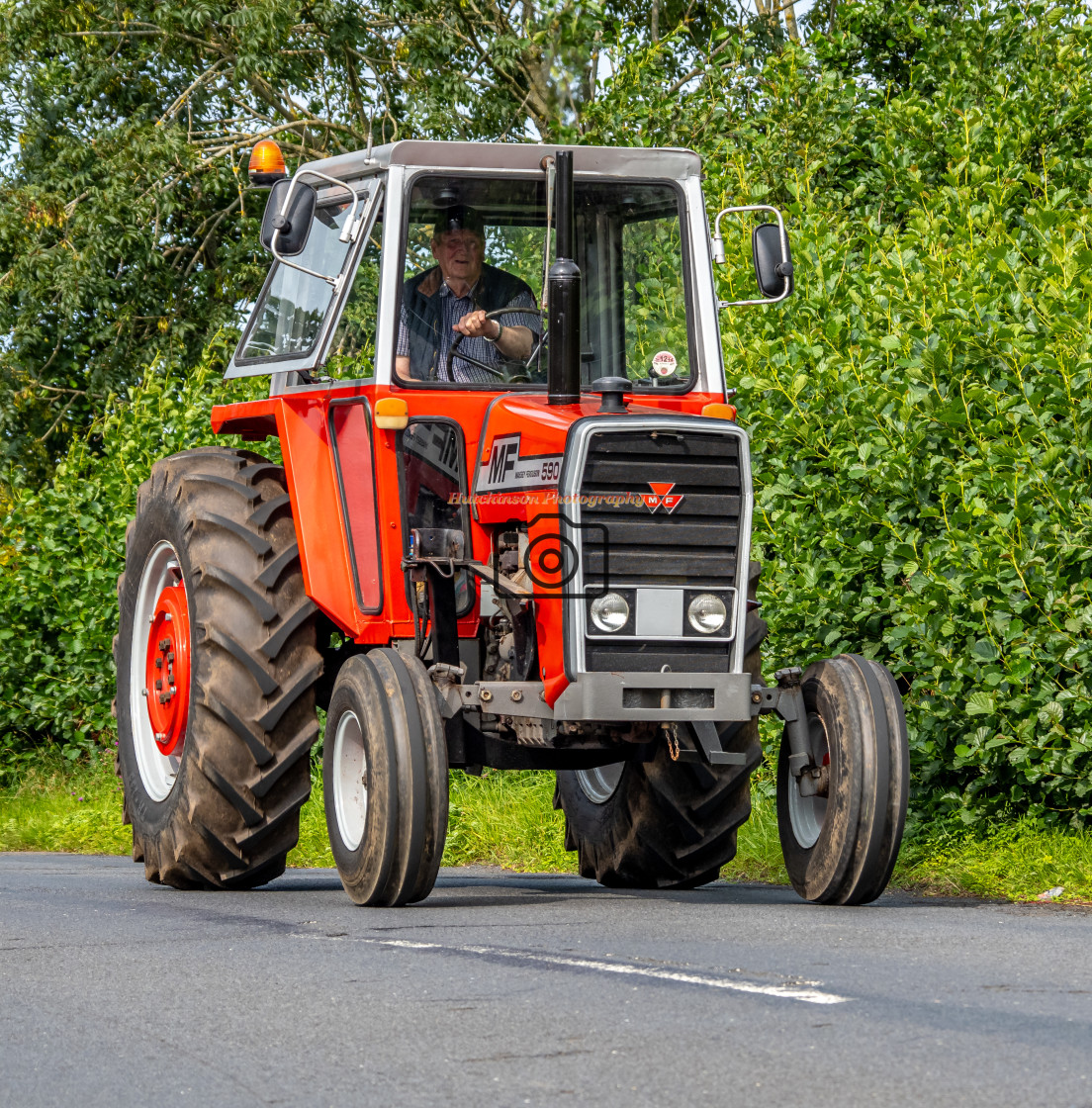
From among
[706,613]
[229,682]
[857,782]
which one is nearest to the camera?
[857,782]

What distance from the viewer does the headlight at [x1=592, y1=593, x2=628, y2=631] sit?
21.9 feet

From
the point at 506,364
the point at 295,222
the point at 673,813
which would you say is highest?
the point at 295,222

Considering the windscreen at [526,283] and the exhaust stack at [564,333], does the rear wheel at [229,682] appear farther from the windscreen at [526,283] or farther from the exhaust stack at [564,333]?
the exhaust stack at [564,333]

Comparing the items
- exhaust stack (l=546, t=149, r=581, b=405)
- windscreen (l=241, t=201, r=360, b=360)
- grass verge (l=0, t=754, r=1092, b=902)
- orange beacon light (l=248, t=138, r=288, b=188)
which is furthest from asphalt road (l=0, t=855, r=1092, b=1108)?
orange beacon light (l=248, t=138, r=288, b=188)

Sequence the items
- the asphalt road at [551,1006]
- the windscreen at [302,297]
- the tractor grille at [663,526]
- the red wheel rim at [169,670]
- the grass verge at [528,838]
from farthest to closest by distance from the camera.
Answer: the red wheel rim at [169,670] < the grass verge at [528,838] < the windscreen at [302,297] < the tractor grille at [663,526] < the asphalt road at [551,1006]

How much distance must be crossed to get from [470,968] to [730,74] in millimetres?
14225

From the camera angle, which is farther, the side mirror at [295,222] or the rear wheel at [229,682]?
the rear wheel at [229,682]

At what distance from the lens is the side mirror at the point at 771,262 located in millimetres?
7582

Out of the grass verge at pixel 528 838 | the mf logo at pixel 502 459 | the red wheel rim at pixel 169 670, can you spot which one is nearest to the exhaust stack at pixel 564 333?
the mf logo at pixel 502 459

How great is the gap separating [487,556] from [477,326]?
0.90 metres

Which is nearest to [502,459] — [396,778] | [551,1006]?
[396,778]

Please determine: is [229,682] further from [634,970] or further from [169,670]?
[634,970]

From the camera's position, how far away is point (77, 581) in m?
16.4

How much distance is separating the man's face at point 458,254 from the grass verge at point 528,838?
3.26m
